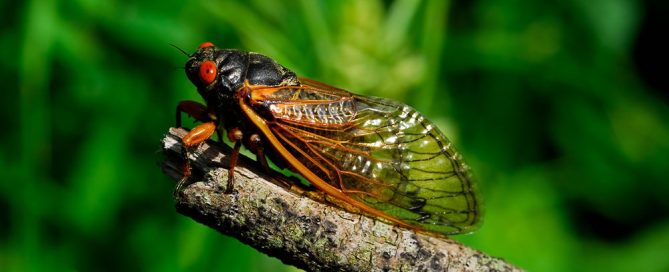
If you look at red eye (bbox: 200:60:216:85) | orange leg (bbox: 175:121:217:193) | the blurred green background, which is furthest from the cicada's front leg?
the blurred green background

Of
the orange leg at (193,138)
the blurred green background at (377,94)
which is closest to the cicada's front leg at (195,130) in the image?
the orange leg at (193,138)

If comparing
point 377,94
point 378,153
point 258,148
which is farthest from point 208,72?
point 377,94

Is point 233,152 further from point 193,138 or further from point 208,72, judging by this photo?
point 208,72

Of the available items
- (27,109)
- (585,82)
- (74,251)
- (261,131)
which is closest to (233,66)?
(261,131)

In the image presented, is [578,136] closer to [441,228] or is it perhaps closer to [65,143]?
[441,228]

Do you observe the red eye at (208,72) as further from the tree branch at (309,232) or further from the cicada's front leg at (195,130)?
the tree branch at (309,232)

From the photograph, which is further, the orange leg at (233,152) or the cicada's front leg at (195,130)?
the cicada's front leg at (195,130)
